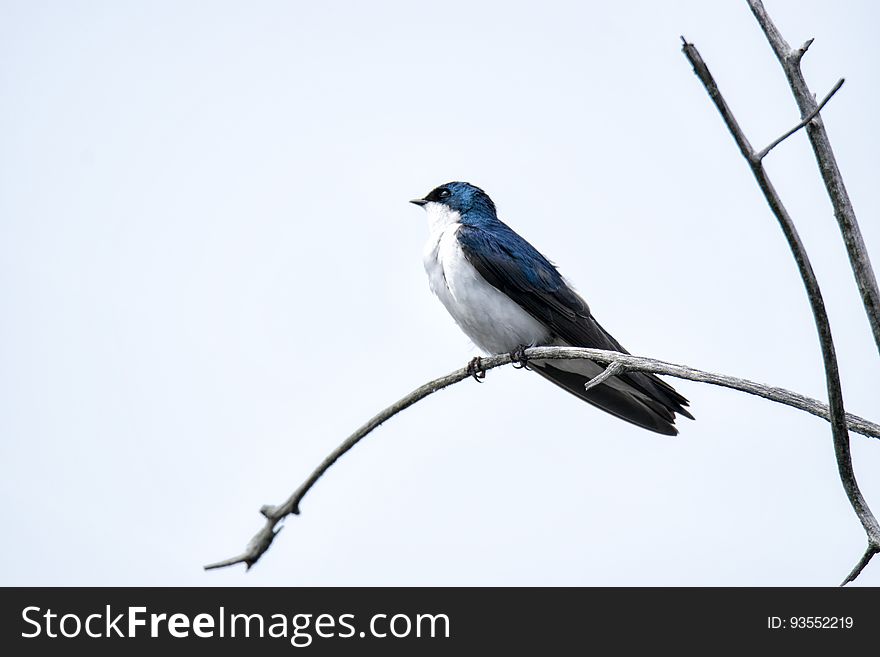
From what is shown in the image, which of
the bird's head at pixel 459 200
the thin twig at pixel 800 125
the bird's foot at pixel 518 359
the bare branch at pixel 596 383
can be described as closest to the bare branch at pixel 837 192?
the thin twig at pixel 800 125

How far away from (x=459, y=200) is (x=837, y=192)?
5.74m

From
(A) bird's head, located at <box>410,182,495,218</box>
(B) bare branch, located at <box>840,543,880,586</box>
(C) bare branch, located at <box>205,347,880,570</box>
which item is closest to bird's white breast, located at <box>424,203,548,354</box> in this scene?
(A) bird's head, located at <box>410,182,495,218</box>

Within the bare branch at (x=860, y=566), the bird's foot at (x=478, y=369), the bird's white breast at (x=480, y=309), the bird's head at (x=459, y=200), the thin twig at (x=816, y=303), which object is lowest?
the bare branch at (x=860, y=566)

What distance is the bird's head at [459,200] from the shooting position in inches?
332

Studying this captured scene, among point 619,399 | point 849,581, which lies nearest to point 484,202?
point 619,399

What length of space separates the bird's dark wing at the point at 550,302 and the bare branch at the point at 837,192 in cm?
371

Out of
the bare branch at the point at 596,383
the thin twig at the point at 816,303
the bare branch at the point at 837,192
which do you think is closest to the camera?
the thin twig at the point at 816,303

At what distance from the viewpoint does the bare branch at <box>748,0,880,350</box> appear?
2.80 m

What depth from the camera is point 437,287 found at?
7531 mm

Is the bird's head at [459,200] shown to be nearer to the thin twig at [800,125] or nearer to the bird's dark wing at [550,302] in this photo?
the bird's dark wing at [550,302]

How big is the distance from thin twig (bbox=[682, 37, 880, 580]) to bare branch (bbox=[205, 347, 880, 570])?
0.09m

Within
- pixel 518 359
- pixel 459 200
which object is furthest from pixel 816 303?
pixel 459 200

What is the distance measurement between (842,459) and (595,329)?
4.22 meters

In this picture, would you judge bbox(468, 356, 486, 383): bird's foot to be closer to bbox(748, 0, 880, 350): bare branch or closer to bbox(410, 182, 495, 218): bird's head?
bbox(410, 182, 495, 218): bird's head
